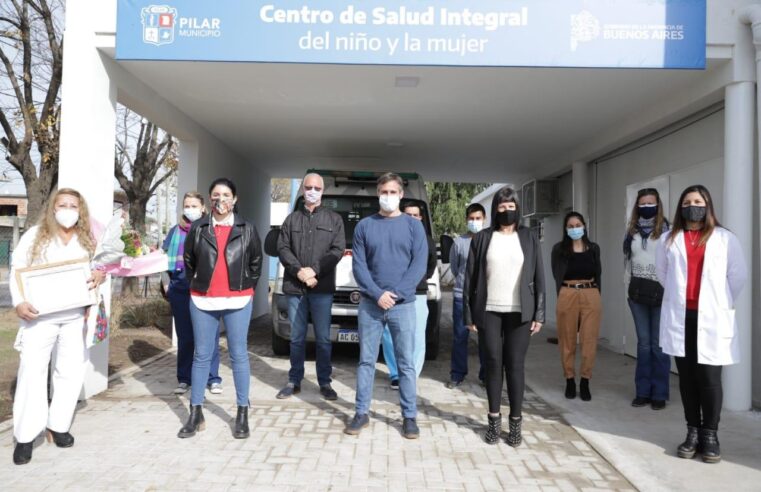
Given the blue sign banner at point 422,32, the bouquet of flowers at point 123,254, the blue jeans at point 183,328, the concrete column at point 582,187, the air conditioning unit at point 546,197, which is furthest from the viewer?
the air conditioning unit at point 546,197

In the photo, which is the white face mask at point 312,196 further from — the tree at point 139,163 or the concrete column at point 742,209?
the tree at point 139,163

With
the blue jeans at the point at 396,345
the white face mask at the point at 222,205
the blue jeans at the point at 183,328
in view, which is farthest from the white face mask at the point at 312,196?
the blue jeans at the point at 183,328

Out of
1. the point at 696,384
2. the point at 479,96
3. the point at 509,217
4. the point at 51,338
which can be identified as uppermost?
the point at 479,96

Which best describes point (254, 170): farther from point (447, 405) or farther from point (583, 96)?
point (447, 405)

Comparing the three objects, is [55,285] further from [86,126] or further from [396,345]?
[396,345]

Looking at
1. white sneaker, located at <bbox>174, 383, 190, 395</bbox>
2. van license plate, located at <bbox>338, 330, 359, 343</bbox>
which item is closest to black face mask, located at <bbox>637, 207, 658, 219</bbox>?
van license plate, located at <bbox>338, 330, 359, 343</bbox>

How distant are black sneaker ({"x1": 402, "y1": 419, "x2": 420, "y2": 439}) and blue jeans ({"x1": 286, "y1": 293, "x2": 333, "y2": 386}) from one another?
1255mm

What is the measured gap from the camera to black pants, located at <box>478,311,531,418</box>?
13.5 feet

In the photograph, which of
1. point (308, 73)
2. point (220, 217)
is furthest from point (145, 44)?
point (220, 217)

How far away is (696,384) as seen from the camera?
3.98 m

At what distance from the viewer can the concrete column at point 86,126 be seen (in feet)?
17.0

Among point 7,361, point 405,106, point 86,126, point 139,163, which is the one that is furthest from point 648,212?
point 139,163

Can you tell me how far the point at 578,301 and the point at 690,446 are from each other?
1795 mm

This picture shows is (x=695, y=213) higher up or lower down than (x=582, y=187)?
lower down
